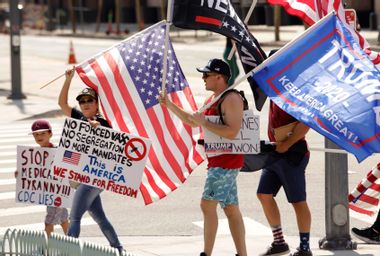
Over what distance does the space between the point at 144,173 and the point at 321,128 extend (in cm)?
201

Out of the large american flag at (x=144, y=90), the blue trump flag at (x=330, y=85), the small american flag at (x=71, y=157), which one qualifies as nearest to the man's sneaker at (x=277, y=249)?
the large american flag at (x=144, y=90)

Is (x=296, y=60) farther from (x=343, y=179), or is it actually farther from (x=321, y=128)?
(x=343, y=179)

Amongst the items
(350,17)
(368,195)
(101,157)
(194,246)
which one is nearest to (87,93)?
(101,157)

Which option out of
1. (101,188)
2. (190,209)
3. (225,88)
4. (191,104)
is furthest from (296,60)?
(190,209)

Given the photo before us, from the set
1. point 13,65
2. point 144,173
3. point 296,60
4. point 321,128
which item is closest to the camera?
point 321,128

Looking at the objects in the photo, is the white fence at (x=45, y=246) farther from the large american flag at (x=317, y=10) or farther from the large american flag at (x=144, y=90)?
the large american flag at (x=317, y=10)

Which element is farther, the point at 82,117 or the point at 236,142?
the point at 82,117

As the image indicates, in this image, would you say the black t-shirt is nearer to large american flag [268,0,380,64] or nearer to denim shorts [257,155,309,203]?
denim shorts [257,155,309,203]

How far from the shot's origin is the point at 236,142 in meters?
8.73

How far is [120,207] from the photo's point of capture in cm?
1267

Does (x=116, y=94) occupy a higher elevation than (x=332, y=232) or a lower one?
higher

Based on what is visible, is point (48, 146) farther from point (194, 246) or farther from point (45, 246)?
point (45, 246)

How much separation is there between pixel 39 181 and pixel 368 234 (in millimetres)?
3355

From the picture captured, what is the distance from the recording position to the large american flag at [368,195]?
417 inches
